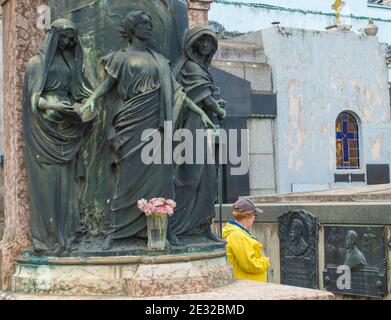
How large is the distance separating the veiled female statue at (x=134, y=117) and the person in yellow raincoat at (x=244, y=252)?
1.01 metres

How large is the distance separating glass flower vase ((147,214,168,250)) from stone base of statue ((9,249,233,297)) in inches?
2.6

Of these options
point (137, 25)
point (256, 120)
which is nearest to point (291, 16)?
point (256, 120)

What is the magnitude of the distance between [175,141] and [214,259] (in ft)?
3.17

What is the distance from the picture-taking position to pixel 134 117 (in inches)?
221

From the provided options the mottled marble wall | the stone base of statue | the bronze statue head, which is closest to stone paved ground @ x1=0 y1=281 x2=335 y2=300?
the stone base of statue

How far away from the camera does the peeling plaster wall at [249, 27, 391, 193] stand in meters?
17.3

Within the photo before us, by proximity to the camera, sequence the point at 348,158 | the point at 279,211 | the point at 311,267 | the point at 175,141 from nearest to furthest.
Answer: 1. the point at 175,141
2. the point at 311,267
3. the point at 279,211
4. the point at 348,158

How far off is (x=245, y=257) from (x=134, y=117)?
1.63 meters

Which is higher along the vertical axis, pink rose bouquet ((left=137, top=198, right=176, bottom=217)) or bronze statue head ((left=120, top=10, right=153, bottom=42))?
bronze statue head ((left=120, top=10, right=153, bottom=42))

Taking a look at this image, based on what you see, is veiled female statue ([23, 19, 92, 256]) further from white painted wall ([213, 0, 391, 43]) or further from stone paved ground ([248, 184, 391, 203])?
white painted wall ([213, 0, 391, 43])

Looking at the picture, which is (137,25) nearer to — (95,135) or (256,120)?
(95,135)
